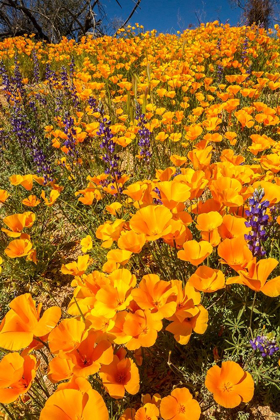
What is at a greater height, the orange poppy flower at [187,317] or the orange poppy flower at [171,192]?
the orange poppy flower at [171,192]

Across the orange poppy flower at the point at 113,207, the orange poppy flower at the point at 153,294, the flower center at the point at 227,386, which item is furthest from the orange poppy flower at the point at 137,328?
the orange poppy flower at the point at 113,207

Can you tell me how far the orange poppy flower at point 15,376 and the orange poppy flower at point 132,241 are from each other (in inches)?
23.9

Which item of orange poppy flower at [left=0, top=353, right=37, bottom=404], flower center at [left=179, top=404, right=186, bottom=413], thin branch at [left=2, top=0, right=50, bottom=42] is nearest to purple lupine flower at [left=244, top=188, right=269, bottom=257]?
flower center at [left=179, top=404, right=186, bottom=413]

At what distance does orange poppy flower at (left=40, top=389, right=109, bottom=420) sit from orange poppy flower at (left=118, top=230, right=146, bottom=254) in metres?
0.60

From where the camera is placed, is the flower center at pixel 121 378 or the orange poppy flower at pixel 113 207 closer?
the flower center at pixel 121 378

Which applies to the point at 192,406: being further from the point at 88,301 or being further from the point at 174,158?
the point at 174,158

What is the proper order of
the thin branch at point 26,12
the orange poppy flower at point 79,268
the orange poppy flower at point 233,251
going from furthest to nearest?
the thin branch at point 26,12
the orange poppy flower at point 79,268
the orange poppy flower at point 233,251

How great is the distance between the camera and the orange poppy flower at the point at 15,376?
41.3 inches

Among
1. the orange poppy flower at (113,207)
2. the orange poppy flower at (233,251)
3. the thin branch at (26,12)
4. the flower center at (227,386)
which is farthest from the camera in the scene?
the thin branch at (26,12)

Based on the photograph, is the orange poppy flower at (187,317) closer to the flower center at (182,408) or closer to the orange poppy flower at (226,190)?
the flower center at (182,408)

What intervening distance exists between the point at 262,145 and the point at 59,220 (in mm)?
2087

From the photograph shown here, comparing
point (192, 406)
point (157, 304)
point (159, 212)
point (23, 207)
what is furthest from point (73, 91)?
point (192, 406)

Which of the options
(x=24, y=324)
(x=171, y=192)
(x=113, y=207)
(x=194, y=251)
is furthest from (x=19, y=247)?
(x=194, y=251)

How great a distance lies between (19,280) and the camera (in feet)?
8.09
